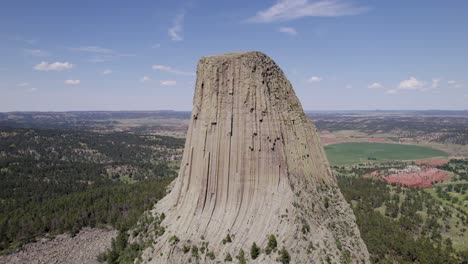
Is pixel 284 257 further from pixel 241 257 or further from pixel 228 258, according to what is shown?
pixel 228 258

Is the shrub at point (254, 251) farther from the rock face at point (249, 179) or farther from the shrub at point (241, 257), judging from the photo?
the shrub at point (241, 257)

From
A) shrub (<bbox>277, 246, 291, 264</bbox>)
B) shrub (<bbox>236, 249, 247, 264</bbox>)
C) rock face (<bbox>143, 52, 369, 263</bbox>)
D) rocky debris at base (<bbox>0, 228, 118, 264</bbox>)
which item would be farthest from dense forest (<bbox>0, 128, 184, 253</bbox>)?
shrub (<bbox>277, 246, 291, 264</bbox>)

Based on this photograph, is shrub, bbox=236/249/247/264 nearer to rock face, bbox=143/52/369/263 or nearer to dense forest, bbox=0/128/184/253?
rock face, bbox=143/52/369/263

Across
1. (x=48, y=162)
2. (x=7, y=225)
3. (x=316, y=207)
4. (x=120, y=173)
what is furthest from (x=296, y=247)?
(x=48, y=162)

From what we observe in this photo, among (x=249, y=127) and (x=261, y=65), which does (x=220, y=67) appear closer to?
(x=261, y=65)

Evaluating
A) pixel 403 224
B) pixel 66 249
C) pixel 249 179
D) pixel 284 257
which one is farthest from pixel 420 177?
pixel 66 249
